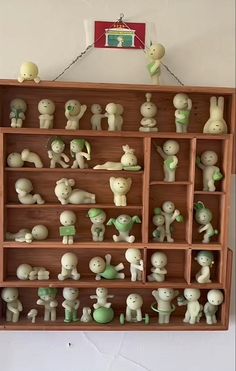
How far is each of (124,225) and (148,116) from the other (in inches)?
13.0

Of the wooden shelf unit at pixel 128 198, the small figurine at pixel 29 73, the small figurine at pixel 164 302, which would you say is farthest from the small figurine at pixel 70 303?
the small figurine at pixel 29 73

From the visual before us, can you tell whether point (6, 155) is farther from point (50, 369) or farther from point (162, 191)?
point (50, 369)

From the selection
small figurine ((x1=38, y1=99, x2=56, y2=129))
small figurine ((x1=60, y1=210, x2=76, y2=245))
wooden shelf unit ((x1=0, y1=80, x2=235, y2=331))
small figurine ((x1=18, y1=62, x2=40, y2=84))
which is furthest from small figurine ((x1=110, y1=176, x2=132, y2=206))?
small figurine ((x1=18, y1=62, x2=40, y2=84))

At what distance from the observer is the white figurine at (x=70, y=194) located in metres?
1.27

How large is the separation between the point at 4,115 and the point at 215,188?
2.21ft

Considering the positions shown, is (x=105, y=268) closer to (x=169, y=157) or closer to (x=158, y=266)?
(x=158, y=266)

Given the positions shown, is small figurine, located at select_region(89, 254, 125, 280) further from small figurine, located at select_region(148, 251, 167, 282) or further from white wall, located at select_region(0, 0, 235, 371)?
white wall, located at select_region(0, 0, 235, 371)

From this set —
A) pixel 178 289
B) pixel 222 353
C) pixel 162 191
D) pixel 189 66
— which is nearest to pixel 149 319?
pixel 178 289

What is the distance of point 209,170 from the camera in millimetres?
1308

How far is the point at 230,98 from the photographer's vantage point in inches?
51.7

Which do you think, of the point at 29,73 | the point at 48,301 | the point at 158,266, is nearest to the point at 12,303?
the point at 48,301

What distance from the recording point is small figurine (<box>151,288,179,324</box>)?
1.31 m

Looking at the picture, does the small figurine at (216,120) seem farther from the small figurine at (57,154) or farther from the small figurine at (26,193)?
the small figurine at (26,193)

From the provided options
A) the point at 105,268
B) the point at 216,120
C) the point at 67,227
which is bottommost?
the point at 105,268
